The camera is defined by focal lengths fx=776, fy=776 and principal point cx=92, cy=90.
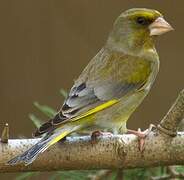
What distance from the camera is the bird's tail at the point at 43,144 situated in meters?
1.40

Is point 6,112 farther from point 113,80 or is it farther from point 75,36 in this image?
point 113,80

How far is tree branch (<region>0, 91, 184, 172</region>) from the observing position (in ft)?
4.75

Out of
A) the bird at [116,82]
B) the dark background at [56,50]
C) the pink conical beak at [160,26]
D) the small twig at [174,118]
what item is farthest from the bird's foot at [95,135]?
the dark background at [56,50]

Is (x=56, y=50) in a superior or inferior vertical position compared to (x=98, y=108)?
superior

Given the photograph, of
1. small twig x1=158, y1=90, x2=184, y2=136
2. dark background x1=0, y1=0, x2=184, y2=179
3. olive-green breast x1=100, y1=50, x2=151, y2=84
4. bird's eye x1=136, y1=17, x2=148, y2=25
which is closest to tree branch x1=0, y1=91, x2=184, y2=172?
small twig x1=158, y1=90, x2=184, y2=136

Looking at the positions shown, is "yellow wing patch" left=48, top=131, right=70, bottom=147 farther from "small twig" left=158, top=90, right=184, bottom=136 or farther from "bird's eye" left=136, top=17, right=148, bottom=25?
"bird's eye" left=136, top=17, right=148, bottom=25

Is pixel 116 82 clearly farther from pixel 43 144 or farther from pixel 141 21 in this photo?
pixel 43 144

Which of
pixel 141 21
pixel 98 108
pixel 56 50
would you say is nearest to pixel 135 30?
pixel 141 21

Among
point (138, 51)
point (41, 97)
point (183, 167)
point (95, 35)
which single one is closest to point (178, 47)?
point (95, 35)

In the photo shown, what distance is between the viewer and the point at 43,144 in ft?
4.81

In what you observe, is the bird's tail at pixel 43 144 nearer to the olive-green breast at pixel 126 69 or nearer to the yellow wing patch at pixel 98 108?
the yellow wing patch at pixel 98 108

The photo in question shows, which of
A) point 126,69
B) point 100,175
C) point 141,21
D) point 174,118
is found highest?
point 141,21

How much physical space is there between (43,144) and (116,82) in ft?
1.19

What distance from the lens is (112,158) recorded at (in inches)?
57.7
